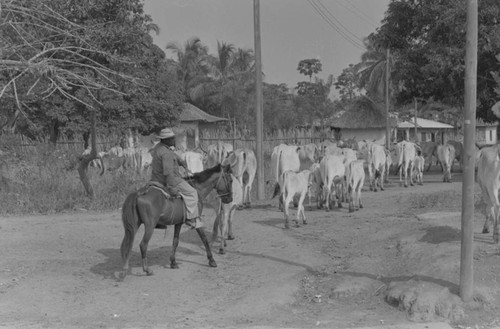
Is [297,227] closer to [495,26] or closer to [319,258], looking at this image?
[319,258]

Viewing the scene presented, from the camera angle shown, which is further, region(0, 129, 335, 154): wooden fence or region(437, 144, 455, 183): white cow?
region(0, 129, 335, 154): wooden fence

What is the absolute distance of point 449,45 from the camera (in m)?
22.4

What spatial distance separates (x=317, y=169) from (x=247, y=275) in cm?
687

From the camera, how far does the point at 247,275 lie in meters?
9.71

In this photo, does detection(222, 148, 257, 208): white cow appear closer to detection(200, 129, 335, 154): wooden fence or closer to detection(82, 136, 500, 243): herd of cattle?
detection(82, 136, 500, 243): herd of cattle

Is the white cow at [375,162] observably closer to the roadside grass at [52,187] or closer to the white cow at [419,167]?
the white cow at [419,167]

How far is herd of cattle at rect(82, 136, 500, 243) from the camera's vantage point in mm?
10125

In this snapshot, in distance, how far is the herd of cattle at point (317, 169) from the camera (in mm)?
10125

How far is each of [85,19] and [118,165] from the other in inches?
335

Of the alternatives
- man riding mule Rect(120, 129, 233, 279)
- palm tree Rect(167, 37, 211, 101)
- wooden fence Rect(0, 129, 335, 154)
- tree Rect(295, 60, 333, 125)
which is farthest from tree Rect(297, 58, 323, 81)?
man riding mule Rect(120, 129, 233, 279)

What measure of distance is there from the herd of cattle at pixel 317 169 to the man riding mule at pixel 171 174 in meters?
1.57

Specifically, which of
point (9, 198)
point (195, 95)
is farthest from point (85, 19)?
point (195, 95)

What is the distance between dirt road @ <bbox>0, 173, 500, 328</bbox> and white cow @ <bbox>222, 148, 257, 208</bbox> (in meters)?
2.81

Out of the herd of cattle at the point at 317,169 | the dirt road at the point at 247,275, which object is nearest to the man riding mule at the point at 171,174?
the dirt road at the point at 247,275
